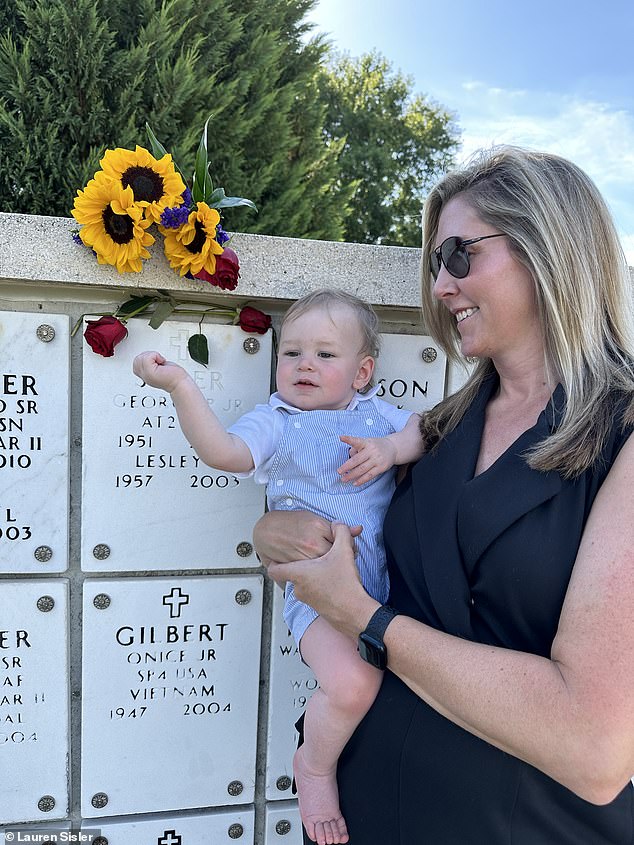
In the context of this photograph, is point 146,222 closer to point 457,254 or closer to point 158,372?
point 158,372

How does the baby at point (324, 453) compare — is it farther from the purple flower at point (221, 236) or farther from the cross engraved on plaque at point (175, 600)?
the cross engraved on plaque at point (175, 600)

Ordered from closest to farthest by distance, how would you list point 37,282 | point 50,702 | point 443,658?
point 443,658 < point 37,282 < point 50,702

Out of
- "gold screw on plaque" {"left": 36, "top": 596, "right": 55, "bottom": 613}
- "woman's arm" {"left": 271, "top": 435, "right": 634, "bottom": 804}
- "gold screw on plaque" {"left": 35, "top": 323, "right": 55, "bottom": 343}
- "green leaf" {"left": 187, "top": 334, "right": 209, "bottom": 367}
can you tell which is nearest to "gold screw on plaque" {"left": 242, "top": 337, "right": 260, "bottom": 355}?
"green leaf" {"left": 187, "top": 334, "right": 209, "bottom": 367}

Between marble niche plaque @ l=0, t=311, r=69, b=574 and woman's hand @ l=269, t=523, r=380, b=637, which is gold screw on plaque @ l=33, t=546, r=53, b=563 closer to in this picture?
marble niche plaque @ l=0, t=311, r=69, b=574

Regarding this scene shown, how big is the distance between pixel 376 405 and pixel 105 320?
32.7 inches

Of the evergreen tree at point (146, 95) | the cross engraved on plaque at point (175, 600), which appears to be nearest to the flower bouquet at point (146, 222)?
the cross engraved on plaque at point (175, 600)

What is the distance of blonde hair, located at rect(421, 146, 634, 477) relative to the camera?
142cm

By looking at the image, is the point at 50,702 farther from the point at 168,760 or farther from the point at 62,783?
the point at 168,760

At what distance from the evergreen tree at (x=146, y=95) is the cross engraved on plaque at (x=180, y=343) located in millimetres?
4452

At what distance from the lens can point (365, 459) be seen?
5.91ft

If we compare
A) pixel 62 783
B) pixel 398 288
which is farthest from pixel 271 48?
pixel 62 783

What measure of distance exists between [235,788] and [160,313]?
1.59 m

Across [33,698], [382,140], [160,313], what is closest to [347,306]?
[160,313]

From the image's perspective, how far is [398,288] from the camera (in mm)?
2314
